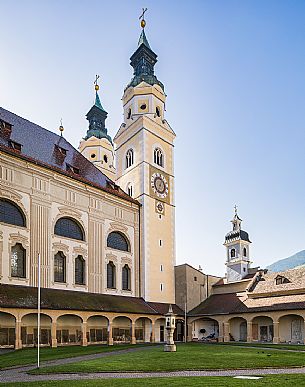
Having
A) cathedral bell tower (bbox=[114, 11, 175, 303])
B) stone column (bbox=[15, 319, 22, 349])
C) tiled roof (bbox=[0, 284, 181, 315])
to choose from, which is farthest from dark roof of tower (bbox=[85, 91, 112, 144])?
stone column (bbox=[15, 319, 22, 349])

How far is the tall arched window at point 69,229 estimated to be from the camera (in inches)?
1270

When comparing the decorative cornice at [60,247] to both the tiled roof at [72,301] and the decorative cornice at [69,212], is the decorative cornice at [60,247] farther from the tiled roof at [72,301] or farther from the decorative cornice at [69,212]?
the tiled roof at [72,301]

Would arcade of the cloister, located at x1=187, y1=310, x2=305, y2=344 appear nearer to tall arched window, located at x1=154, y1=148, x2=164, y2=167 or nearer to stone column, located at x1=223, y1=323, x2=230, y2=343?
stone column, located at x1=223, y1=323, x2=230, y2=343

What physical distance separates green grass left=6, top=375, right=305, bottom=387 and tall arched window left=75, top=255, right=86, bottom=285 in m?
20.0

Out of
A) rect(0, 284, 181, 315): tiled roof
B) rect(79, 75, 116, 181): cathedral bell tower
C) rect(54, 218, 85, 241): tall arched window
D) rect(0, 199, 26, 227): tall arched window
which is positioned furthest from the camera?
rect(79, 75, 116, 181): cathedral bell tower

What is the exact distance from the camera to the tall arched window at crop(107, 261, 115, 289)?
1409 inches

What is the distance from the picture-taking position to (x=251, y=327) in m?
36.8

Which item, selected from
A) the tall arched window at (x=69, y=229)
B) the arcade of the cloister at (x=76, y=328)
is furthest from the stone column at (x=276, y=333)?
the tall arched window at (x=69, y=229)

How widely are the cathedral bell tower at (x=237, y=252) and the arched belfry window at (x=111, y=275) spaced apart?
32.8m

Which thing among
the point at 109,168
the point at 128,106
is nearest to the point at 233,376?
→ the point at 128,106

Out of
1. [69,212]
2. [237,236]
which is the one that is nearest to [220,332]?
[69,212]

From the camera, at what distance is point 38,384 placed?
12.7 metres

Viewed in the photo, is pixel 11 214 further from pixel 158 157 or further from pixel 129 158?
pixel 158 157

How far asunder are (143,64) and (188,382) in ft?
129
